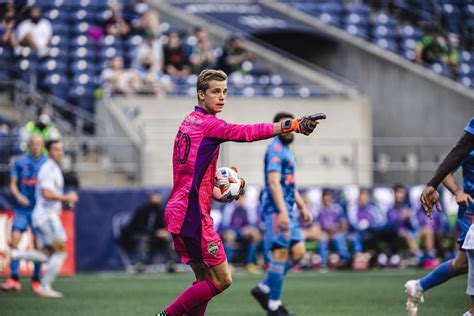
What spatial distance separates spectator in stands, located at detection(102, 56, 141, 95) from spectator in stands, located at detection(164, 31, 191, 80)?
1328 mm

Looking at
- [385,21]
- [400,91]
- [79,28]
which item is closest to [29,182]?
[79,28]

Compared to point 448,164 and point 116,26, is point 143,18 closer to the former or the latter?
point 116,26

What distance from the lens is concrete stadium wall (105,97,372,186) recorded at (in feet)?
73.3

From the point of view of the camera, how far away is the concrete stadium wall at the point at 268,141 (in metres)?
22.3

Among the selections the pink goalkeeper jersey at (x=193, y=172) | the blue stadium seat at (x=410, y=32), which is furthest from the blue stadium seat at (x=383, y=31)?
the pink goalkeeper jersey at (x=193, y=172)

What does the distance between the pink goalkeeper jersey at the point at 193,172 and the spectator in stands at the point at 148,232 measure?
11.6 meters

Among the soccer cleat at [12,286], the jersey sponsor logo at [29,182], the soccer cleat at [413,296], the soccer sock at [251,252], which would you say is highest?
the jersey sponsor logo at [29,182]

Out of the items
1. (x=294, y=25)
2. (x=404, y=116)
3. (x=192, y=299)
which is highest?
(x=294, y=25)

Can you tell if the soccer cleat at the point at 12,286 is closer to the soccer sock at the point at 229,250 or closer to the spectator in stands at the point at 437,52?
the soccer sock at the point at 229,250

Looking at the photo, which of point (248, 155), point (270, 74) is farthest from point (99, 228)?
point (270, 74)

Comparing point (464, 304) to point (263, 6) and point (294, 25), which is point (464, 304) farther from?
point (263, 6)

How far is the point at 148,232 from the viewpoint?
2022 cm

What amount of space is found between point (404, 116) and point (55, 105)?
8944 mm

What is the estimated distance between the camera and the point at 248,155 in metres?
23.2
